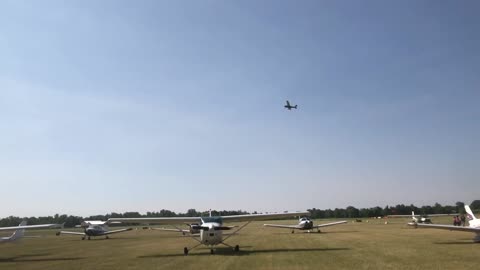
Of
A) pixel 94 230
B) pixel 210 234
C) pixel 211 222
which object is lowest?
pixel 94 230

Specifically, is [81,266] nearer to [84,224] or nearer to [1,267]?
[1,267]

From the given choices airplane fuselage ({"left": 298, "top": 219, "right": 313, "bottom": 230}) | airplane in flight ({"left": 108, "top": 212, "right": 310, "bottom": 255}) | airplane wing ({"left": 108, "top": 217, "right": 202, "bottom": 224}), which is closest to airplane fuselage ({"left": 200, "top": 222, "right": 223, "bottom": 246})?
airplane in flight ({"left": 108, "top": 212, "right": 310, "bottom": 255})

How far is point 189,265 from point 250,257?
9.90 ft

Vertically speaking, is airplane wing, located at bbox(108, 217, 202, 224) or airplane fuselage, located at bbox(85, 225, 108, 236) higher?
airplane wing, located at bbox(108, 217, 202, 224)

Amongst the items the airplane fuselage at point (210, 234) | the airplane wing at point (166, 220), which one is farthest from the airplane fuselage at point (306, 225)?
the airplane fuselage at point (210, 234)

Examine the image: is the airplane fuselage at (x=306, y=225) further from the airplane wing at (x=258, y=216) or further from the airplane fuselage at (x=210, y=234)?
the airplane fuselage at (x=210, y=234)

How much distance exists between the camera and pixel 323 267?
41.7 ft

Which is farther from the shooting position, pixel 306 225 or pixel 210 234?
pixel 306 225

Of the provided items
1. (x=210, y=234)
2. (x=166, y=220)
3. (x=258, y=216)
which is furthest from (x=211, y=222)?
(x=258, y=216)

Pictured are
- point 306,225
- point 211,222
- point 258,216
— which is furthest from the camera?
point 306,225

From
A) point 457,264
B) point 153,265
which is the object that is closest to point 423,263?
point 457,264

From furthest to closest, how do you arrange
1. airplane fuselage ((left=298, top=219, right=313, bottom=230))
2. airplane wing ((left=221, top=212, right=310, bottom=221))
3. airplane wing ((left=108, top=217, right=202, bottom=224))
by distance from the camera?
airplane fuselage ((left=298, top=219, right=313, bottom=230))
airplane wing ((left=221, top=212, right=310, bottom=221))
airplane wing ((left=108, top=217, right=202, bottom=224))

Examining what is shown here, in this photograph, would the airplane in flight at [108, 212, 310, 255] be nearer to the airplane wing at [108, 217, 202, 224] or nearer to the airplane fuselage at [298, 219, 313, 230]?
the airplane wing at [108, 217, 202, 224]

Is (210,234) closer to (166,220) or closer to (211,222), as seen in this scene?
(211,222)
